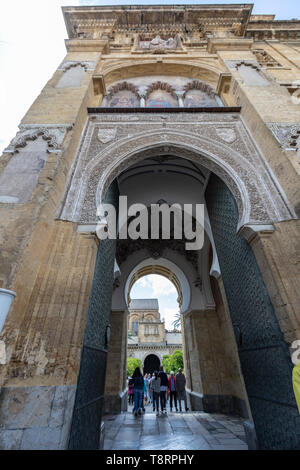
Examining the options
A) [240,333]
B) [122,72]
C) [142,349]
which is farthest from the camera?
[142,349]

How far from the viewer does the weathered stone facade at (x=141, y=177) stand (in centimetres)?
209

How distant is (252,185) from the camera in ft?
10.7

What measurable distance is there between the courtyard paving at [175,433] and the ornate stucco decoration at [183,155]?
309 cm

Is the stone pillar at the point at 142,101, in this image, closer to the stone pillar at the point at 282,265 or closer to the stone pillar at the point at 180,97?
the stone pillar at the point at 180,97

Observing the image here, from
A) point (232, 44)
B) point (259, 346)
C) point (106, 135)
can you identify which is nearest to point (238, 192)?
point (259, 346)

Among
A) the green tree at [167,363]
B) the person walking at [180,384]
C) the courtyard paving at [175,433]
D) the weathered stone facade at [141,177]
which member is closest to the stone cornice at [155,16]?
the weathered stone facade at [141,177]

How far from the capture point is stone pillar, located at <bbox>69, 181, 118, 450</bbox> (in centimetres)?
206

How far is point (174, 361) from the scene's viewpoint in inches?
886

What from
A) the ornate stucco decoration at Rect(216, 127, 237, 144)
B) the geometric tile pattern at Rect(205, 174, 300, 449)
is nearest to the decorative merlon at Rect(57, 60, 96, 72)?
the ornate stucco decoration at Rect(216, 127, 237, 144)

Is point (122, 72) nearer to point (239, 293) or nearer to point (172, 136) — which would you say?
point (172, 136)

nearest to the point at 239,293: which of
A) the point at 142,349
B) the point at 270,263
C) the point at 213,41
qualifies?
the point at 270,263

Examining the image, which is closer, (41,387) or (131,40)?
(41,387)

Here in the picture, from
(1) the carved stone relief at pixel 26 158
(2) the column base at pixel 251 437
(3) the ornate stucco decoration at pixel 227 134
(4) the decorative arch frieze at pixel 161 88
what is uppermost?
(4) the decorative arch frieze at pixel 161 88

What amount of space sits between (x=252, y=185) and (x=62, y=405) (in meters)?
3.53
